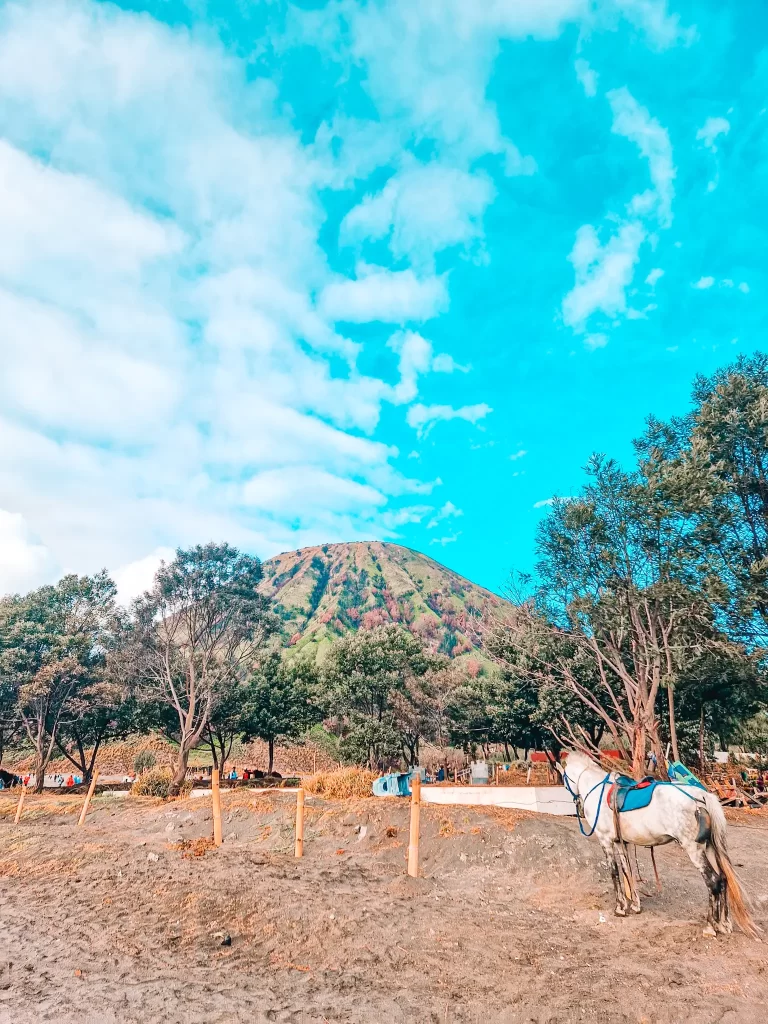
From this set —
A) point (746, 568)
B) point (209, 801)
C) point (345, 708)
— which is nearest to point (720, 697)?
point (746, 568)

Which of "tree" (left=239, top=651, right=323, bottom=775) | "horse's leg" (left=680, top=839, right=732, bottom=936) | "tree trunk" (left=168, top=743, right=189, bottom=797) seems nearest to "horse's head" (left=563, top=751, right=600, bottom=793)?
"horse's leg" (left=680, top=839, right=732, bottom=936)

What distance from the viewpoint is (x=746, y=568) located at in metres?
19.8

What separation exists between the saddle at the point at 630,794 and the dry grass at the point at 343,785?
A: 14.4m

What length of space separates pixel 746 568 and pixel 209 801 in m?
23.2

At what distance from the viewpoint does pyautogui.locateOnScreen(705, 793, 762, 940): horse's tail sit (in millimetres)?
7523

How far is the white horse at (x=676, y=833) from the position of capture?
763cm

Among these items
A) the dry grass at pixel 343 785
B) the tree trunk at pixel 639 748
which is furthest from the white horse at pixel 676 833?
the dry grass at pixel 343 785

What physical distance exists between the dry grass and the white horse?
1384 cm

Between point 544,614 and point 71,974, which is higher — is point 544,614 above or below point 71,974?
above

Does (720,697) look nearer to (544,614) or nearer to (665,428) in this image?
(544,614)

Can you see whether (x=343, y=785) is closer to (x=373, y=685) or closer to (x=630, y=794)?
(x=373, y=685)

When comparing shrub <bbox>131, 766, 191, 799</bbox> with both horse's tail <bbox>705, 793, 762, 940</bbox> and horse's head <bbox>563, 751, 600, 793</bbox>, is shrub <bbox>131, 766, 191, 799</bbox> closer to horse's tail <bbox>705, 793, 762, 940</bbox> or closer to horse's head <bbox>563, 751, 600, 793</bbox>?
horse's head <bbox>563, 751, 600, 793</bbox>

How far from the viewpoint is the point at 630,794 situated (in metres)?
8.95

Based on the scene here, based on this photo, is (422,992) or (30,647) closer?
(422,992)
